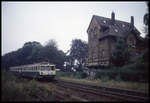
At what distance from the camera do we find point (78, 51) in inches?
2232

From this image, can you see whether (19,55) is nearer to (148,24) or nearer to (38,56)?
(38,56)

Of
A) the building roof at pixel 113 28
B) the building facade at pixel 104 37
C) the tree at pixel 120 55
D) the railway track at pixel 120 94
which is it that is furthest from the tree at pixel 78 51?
the railway track at pixel 120 94

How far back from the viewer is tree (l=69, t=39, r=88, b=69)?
2213 inches

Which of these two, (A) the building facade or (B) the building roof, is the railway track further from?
(B) the building roof

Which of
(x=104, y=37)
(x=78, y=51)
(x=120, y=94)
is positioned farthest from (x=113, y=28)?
(x=120, y=94)

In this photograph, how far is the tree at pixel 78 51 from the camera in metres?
56.2

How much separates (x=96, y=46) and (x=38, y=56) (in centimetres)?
2925

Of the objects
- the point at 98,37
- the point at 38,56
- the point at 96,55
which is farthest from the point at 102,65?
the point at 38,56

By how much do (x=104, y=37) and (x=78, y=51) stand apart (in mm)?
23786

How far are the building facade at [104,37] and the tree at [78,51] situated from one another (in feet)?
57.3

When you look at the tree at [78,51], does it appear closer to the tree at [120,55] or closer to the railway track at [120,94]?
the tree at [120,55]

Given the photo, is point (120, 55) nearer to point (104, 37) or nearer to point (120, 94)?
point (104, 37)

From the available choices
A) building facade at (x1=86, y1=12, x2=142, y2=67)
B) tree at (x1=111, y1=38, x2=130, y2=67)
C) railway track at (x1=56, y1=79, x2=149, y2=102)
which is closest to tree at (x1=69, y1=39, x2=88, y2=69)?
building facade at (x1=86, y1=12, x2=142, y2=67)

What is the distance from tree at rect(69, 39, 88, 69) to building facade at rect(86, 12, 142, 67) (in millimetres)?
17456
